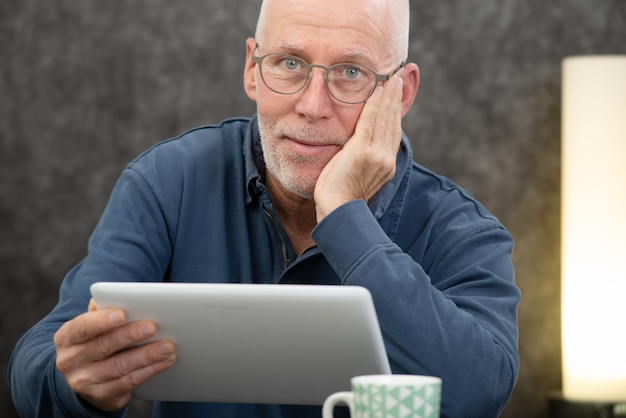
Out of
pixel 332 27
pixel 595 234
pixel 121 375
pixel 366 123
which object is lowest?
pixel 595 234

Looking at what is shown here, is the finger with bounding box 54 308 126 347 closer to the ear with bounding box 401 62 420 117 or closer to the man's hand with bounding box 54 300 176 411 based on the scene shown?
the man's hand with bounding box 54 300 176 411

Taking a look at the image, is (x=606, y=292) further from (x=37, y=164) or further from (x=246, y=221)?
(x=37, y=164)

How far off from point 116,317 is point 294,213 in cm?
64

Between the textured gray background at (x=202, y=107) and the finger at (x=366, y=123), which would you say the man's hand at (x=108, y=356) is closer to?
the finger at (x=366, y=123)

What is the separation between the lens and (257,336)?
0.98 metres

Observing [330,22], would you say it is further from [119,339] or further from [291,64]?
[119,339]

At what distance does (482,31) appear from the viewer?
2732mm

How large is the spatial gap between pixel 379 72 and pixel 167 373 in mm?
639

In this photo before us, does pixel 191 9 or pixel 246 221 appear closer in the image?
pixel 246 221

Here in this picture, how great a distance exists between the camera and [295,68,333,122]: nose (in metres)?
1.41

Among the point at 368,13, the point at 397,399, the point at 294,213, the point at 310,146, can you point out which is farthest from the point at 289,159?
the point at 397,399

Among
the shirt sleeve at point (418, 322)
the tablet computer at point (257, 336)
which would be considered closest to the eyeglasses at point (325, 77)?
the shirt sleeve at point (418, 322)

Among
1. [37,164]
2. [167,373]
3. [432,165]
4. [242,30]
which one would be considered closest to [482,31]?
[432,165]

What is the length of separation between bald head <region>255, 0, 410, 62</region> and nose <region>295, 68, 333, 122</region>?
67 mm
